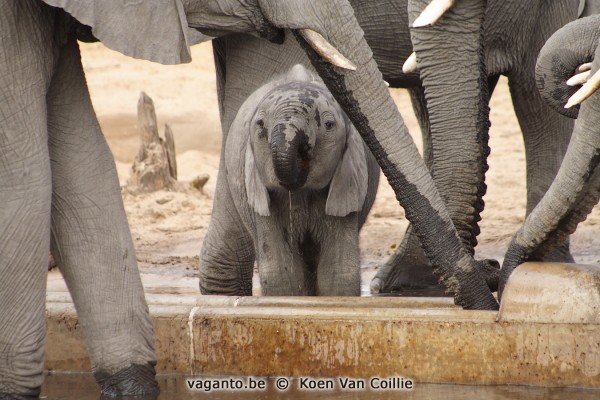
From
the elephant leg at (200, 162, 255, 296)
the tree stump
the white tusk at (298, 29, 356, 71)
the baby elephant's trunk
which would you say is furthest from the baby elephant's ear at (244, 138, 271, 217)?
the tree stump

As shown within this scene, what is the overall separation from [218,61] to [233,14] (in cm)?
157

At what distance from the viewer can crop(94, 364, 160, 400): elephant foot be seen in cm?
411

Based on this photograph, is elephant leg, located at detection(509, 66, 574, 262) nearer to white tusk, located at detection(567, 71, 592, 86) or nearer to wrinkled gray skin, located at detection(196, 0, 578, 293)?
wrinkled gray skin, located at detection(196, 0, 578, 293)

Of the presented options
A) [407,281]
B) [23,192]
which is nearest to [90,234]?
[23,192]

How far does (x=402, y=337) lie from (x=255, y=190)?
90cm

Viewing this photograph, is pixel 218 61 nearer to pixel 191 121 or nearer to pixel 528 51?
pixel 528 51

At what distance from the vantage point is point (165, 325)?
441 centimetres

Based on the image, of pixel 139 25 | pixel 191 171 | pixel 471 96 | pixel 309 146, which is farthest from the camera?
pixel 191 171

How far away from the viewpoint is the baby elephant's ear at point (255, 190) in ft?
15.9

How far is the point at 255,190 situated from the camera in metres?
4.88

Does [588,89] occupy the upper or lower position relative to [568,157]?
upper

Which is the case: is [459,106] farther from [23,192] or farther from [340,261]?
[23,192]

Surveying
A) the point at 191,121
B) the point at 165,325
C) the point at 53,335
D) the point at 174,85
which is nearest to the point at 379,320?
the point at 165,325

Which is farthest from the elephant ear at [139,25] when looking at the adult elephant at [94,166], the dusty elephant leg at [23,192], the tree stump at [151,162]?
the tree stump at [151,162]
